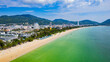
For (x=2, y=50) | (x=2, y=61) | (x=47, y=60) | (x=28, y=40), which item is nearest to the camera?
(x=2, y=61)

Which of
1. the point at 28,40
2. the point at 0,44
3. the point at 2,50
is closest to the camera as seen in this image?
the point at 2,50

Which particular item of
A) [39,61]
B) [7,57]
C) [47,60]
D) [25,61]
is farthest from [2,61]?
[47,60]

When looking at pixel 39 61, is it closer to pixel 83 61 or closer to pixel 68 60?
pixel 68 60

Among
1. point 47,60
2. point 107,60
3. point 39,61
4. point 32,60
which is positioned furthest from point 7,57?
point 107,60

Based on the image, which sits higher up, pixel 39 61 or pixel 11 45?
pixel 11 45

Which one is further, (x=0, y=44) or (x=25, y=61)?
(x=0, y=44)

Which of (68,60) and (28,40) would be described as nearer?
(68,60)

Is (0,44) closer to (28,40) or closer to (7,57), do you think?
(7,57)

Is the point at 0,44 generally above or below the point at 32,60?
above

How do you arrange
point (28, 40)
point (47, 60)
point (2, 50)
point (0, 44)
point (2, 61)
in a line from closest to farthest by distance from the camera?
point (2, 61) < point (47, 60) < point (2, 50) < point (0, 44) < point (28, 40)
